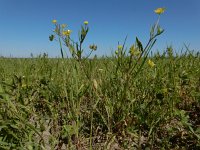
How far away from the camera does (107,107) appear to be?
1812 mm

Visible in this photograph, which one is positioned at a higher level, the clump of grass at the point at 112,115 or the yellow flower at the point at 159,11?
the yellow flower at the point at 159,11

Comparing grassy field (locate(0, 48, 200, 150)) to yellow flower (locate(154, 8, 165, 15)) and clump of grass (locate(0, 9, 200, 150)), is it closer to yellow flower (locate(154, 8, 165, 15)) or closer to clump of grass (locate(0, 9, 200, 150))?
clump of grass (locate(0, 9, 200, 150))

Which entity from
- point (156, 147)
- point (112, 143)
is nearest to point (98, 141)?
point (112, 143)

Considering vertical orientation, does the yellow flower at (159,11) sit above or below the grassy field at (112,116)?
above

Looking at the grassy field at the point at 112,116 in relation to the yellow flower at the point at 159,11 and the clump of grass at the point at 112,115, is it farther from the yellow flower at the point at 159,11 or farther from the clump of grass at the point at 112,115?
the yellow flower at the point at 159,11

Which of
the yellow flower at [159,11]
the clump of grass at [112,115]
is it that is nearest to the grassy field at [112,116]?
the clump of grass at [112,115]

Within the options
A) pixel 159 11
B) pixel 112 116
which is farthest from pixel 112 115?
pixel 159 11

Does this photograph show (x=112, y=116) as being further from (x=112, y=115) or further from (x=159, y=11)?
(x=159, y=11)

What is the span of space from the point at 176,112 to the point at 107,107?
1.55 ft

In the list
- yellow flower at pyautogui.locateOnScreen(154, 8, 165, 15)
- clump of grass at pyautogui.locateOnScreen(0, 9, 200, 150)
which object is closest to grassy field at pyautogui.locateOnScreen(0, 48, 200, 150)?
clump of grass at pyautogui.locateOnScreen(0, 9, 200, 150)

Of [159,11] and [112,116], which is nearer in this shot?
[159,11]

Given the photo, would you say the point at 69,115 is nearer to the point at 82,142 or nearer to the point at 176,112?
the point at 82,142

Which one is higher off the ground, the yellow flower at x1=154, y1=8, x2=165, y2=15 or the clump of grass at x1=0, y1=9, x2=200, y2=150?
the yellow flower at x1=154, y1=8, x2=165, y2=15

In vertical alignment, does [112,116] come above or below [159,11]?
below
